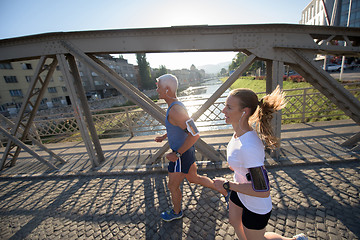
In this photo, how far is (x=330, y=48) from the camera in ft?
10.4

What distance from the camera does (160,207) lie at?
2752mm

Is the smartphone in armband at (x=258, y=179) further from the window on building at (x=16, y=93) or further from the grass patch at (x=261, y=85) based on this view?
the window on building at (x=16, y=93)

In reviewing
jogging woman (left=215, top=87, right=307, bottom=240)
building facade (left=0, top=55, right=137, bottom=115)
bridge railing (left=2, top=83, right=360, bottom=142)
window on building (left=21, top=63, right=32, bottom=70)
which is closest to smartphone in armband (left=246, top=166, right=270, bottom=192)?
jogging woman (left=215, top=87, right=307, bottom=240)

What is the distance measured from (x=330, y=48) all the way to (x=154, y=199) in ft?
16.3

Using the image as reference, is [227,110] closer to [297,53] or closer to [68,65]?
[297,53]

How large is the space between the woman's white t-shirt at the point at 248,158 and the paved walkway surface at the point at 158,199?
117cm

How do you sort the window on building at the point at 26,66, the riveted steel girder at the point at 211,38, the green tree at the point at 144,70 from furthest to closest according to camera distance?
the green tree at the point at 144,70, the window on building at the point at 26,66, the riveted steel girder at the point at 211,38

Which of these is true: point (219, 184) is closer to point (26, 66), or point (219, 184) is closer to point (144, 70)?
point (26, 66)

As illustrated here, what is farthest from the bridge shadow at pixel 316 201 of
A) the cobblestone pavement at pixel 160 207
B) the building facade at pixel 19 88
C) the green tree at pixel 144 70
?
the green tree at pixel 144 70

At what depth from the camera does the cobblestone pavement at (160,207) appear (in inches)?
86.2

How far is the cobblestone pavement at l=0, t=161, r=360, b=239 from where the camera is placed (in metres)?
2.19

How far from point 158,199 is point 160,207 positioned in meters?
0.22

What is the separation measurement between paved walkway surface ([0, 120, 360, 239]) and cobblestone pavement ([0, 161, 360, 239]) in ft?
0.04

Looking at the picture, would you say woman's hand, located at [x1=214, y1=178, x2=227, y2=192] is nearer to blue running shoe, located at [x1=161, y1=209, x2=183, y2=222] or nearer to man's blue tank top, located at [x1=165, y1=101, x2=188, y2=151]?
man's blue tank top, located at [x1=165, y1=101, x2=188, y2=151]
